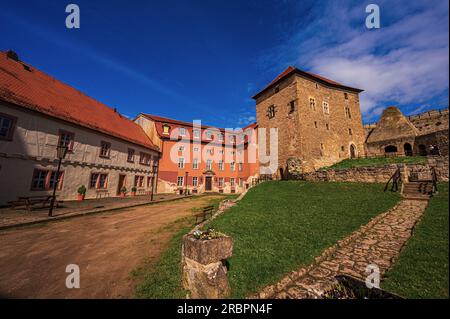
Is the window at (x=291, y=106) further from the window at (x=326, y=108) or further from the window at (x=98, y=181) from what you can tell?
the window at (x=98, y=181)

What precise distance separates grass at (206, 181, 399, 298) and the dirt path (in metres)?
2.40

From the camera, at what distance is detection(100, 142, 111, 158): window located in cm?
1688

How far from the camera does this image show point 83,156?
49.7 ft

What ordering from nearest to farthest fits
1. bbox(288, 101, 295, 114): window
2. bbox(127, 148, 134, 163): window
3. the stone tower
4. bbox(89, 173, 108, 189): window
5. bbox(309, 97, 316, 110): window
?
bbox(89, 173, 108, 189): window < bbox(127, 148, 134, 163): window < the stone tower < bbox(288, 101, 295, 114): window < bbox(309, 97, 316, 110): window

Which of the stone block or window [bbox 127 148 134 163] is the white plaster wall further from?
the stone block

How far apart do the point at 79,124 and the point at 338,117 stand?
29222mm

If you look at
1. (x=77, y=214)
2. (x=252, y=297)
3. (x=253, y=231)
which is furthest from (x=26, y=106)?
(x=252, y=297)

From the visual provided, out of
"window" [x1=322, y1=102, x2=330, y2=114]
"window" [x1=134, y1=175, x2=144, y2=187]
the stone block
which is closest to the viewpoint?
the stone block

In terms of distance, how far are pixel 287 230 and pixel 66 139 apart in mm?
17184

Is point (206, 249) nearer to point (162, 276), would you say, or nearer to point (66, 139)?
point (162, 276)

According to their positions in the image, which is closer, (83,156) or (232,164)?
(83,156)

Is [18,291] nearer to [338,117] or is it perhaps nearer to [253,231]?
[253,231]

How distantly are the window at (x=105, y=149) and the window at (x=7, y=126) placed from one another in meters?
6.11

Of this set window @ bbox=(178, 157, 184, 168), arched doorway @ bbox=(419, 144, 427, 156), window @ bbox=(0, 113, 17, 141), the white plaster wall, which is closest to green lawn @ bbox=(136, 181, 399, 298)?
the white plaster wall
